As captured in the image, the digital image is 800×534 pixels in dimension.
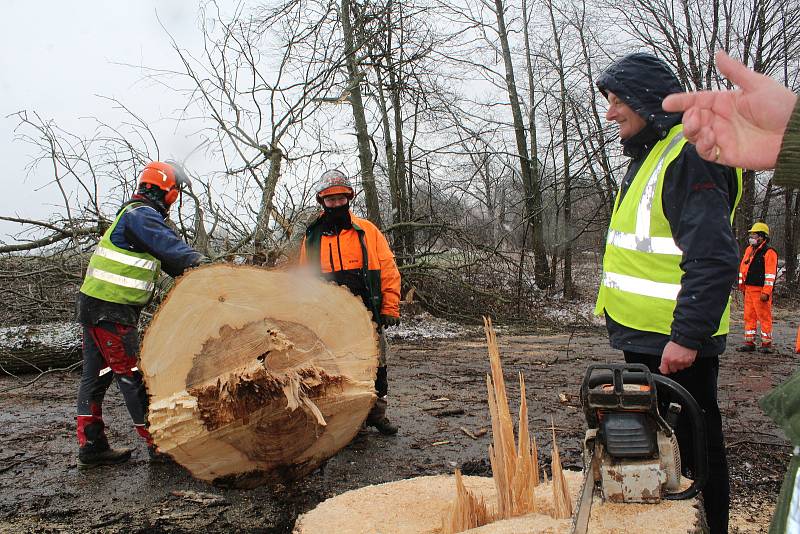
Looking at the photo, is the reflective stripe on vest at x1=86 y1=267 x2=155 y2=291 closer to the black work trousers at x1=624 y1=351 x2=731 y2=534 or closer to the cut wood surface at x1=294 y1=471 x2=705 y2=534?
the cut wood surface at x1=294 y1=471 x2=705 y2=534

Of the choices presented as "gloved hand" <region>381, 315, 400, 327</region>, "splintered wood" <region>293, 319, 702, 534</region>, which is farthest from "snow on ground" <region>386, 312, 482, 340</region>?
"splintered wood" <region>293, 319, 702, 534</region>

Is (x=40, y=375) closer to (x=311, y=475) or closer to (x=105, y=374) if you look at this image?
(x=105, y=374)

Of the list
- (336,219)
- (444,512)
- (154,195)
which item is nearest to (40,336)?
(154,195)

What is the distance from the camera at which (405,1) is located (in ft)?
32.6

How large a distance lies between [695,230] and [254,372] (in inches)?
77.2

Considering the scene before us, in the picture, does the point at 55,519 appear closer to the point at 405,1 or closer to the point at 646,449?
the point at 646,449

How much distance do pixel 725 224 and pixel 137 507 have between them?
10.5ft

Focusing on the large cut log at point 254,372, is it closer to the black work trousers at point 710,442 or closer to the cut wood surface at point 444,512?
the cut wood surface at point 444,512

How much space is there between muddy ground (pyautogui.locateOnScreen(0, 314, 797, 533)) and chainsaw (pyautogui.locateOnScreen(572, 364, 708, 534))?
1374mm

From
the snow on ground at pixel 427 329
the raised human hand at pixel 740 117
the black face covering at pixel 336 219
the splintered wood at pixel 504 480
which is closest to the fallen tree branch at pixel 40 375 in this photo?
the black face covering at pixel 336 219

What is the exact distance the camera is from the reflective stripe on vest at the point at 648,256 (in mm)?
2348

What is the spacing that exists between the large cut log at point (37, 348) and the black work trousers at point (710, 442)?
6.53 m

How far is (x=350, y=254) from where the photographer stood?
173 inches

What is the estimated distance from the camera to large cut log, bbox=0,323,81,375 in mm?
6773
